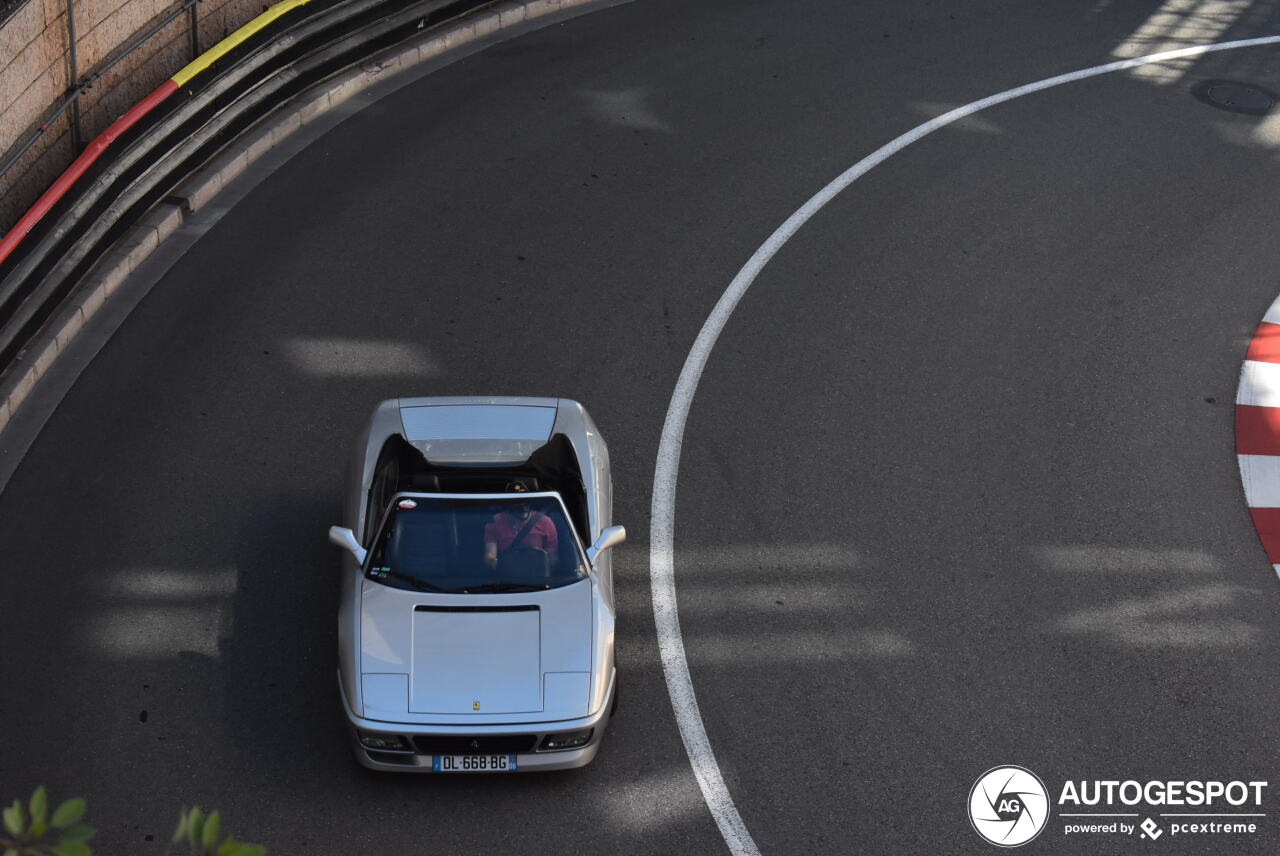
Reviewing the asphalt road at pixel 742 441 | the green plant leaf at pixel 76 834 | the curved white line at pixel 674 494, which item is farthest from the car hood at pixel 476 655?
the green plant leaf at pixel 76 834

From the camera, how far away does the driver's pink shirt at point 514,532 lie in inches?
353

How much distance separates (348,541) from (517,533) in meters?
1.08

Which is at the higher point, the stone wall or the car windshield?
the stone wall

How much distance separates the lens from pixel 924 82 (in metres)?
16.6

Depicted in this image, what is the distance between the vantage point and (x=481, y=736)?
27.0 ft

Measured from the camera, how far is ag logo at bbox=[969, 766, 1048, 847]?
846cm

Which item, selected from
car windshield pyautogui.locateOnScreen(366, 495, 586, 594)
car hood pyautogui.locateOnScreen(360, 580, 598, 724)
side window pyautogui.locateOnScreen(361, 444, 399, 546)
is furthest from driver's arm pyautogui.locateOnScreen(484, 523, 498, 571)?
side window pyautogui.locateOnScreen(361, 444, 399, 546)

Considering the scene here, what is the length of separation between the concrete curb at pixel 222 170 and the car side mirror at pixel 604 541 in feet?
16.5

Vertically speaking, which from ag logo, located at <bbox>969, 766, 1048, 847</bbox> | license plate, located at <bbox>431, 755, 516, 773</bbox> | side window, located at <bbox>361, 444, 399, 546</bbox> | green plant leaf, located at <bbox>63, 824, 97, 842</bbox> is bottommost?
ag logo, located at <bbox>969, 766, 1048, 847</bbox>

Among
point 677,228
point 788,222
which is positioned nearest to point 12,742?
point 677,228

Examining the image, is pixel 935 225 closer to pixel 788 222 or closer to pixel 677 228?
pixel 788 222

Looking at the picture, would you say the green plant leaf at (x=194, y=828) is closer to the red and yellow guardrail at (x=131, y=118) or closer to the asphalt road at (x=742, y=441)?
the asphalt road at (x=742, y=441)

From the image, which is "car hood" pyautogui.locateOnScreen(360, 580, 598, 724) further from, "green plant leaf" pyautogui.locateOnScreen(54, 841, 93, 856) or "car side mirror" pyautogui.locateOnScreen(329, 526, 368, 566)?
"green plant leaf" pyautogui.locateOnScreen(54, 841, 93, 856)

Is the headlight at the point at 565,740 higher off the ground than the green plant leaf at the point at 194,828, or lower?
higher
